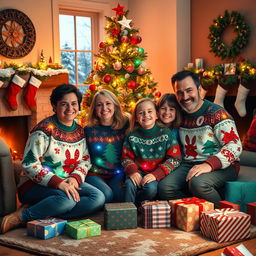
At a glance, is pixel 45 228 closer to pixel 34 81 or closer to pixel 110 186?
pixel 110 186

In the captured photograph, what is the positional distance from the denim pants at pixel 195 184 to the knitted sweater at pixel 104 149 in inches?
16.2

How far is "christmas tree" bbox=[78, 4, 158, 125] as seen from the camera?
455cm

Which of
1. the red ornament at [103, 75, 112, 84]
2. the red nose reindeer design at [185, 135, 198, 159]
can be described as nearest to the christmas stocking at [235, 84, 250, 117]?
the red ornament at [103, 75, 112, 84]

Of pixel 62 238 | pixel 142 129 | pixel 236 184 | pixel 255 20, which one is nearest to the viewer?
pixel 62 238

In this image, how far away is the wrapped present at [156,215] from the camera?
100 inches

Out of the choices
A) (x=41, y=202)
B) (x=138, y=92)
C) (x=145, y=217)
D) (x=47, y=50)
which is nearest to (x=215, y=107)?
(x=145, y=217)

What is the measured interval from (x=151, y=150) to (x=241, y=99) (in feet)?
6.71

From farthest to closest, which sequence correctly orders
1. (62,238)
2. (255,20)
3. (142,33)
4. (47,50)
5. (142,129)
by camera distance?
(142,33) < (47,50) < (255,20) < (142,129) < (62,238)

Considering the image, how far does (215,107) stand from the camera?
9.50 feet

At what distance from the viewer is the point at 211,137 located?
2850 millimetres

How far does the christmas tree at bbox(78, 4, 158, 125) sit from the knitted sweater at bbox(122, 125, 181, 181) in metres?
1.64

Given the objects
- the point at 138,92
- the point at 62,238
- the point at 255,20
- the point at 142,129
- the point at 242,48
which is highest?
the point at 255,20

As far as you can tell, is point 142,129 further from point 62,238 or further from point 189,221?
point 62,238

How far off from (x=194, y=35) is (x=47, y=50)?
2.06 m
